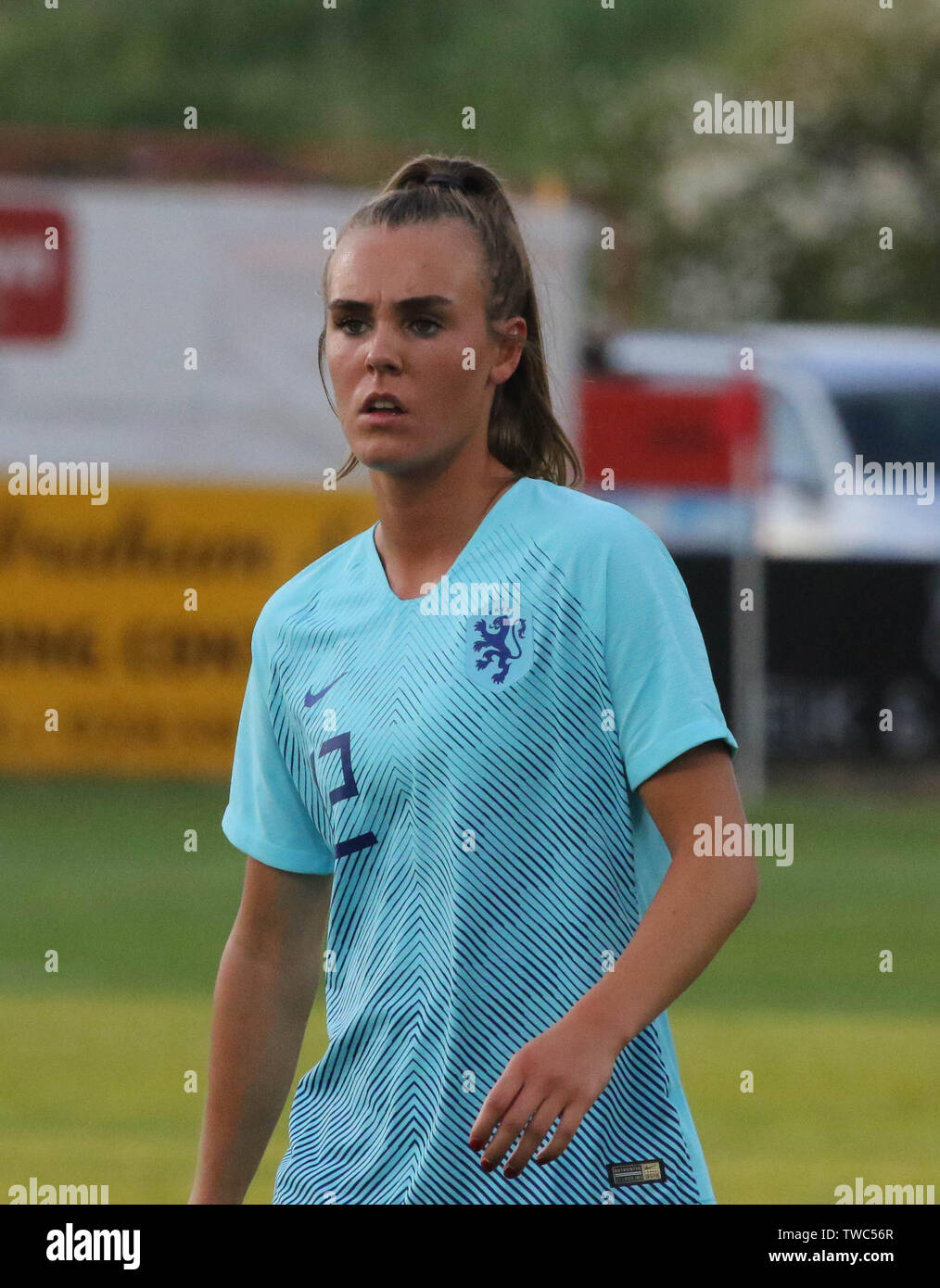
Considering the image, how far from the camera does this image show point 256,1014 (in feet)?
10.6

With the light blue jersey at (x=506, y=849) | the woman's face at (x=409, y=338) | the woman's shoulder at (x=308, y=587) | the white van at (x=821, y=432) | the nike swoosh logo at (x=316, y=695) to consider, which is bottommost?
the light blue jersey at (x=506, y=849)

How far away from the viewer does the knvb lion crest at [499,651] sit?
293cm

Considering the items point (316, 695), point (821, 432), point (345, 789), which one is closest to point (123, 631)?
point (821, 432)

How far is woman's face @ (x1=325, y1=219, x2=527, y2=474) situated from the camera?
9.89 ft

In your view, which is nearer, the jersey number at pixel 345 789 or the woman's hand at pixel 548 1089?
the woman's hand at pixel 548 1089

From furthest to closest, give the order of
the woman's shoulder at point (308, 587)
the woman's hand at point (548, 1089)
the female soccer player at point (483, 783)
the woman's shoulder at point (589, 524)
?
the woman's shoulder at point (308, 587) → the woman's shoulder at point (589, 524) → the female soccer player at point (483, 783) → the woman's hand at point (548, 1089)

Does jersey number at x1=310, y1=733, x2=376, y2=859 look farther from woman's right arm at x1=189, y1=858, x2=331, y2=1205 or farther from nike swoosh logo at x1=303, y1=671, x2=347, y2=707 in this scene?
woman's right arm at x1=189, y1=858, x2=331, y2=1205

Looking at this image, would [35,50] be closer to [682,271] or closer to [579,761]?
[682,271]

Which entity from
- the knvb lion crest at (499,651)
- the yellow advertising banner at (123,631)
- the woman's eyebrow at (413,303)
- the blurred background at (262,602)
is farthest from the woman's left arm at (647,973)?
the yellow advertising banner at (123,631)

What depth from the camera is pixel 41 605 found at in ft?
53.3

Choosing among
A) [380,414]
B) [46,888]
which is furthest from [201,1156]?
[46,888]

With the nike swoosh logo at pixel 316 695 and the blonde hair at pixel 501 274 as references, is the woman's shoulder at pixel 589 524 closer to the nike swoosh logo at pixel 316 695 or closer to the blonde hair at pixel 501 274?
the blonde hair at pixel 501 274

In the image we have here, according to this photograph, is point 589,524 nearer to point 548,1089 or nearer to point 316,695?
point 316,695

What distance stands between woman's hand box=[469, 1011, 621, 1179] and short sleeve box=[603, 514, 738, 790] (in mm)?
319
